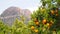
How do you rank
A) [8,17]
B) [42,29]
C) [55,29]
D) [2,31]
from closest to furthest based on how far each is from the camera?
[55,29], [42,29], [2,31], [8,17]

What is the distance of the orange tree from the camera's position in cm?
1119

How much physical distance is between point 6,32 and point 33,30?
15.1 meters

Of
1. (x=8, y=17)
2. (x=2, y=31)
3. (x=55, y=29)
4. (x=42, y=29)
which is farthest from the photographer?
(x=8, y=17)

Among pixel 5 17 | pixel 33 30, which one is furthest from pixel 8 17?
pixel 33 30

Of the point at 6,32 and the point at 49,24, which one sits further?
the point at 6,32

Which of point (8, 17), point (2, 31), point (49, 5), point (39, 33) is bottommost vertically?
point (8, 17)

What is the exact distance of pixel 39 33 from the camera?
40.3 ft

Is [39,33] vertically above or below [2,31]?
above

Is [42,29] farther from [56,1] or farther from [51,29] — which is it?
[56,1]

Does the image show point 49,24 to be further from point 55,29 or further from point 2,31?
point 2,31

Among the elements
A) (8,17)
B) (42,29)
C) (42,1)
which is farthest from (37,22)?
(8,17)

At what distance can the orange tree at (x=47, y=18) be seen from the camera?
36.7 ft

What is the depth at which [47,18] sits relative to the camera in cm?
1137

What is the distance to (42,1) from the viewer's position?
1218 cm
